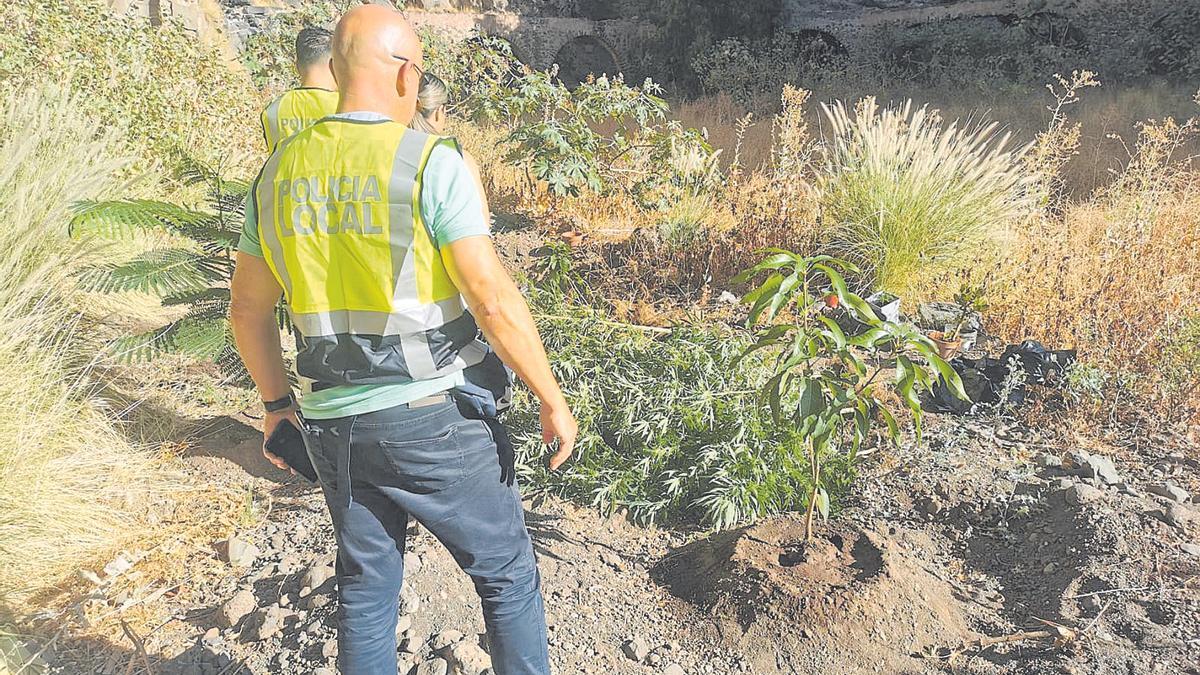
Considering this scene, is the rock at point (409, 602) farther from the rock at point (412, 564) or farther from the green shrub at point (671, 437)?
the green shrub at point (671, 437)

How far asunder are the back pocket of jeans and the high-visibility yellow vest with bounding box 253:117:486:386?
0.42 feet

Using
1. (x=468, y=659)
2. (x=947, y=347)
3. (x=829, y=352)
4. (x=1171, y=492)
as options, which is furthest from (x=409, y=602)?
(x=1171, y=492)

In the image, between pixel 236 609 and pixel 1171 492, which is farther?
pixel 1171 492

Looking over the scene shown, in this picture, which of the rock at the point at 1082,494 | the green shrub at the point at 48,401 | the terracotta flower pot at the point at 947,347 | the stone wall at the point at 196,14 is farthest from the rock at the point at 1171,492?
the stone wall at the point at 196,14

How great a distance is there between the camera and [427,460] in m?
1.60

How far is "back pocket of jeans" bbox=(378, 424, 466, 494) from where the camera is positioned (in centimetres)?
159

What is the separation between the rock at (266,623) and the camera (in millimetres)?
2455

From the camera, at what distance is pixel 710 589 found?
2.55 meters

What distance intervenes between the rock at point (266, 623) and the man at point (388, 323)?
2.65 feet

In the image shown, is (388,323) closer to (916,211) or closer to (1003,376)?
(1003,376)

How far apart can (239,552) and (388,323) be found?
1835 millimetres

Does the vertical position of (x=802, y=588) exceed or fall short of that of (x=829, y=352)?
it falls short

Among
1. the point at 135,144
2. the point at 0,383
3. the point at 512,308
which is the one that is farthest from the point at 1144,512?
the point at 135,144

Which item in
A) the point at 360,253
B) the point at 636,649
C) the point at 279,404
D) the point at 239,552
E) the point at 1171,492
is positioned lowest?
the point at 239,552
